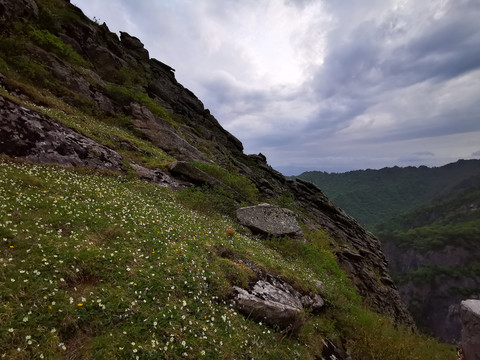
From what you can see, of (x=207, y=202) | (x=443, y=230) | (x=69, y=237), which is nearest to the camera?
(x=69, y=237)

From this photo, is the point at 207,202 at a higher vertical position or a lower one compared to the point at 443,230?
higher

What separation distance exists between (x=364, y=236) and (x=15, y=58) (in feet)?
195

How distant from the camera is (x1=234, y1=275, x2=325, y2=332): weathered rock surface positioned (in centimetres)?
966

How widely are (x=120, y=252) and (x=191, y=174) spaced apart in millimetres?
14257

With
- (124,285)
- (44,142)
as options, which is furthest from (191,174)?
(124,285)

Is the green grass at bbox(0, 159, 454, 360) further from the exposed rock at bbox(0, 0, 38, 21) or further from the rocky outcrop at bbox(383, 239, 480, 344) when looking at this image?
the rocky outcrop at bbox(383, 239, 480, 344)

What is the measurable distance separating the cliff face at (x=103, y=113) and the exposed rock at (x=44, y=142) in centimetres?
6

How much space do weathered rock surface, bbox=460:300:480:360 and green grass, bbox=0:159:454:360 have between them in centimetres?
203

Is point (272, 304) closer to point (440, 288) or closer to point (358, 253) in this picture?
point (358, 253)

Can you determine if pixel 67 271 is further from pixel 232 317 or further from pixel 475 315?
pixel 475 315

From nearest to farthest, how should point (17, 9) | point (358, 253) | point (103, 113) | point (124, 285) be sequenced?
point (124, 285) → point (17, 9) → point (103, 113) → point (358, 253)

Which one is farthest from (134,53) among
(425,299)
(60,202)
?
(425,299)

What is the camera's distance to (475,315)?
15078 mm

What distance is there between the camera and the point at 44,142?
14945 millimetres
